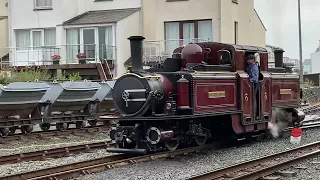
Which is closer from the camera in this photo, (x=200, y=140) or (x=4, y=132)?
(x=200, y=140)

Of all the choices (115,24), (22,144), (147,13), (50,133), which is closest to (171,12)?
A: (147,13)

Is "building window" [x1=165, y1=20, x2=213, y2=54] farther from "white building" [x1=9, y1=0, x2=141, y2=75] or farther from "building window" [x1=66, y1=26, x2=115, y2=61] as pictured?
"building window" [x1=66, y1=26, x2=115, y2=61]

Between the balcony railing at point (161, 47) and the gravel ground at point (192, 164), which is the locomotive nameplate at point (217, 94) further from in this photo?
the balcony railing at point (161, 47)

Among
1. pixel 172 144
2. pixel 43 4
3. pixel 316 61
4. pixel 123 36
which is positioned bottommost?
pixel 172 144

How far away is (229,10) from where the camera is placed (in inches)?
1308

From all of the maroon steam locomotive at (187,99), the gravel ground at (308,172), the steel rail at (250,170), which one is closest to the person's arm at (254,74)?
the maroon steam locomotive at (187,99)

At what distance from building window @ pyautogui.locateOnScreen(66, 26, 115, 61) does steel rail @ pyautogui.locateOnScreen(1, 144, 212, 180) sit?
19.7m

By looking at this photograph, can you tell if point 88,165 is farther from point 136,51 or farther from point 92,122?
point 92,122

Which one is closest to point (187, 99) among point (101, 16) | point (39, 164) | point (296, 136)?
point (39, 164)

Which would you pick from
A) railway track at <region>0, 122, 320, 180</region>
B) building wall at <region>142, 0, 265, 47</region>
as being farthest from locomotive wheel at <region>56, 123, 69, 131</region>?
building wall at <region>142, 0, 265, 47</region>

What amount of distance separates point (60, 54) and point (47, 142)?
58.0ft

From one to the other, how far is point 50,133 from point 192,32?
16.6 meters

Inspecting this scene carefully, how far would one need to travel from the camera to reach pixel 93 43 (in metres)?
32.9

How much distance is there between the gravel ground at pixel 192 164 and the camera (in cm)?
1032
